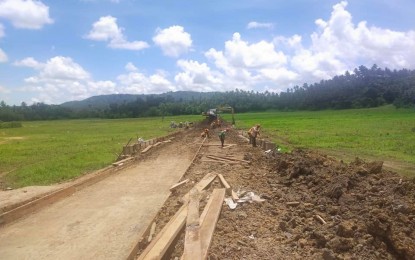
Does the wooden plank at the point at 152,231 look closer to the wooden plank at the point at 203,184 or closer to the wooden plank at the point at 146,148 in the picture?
the wooden plank at the point at 203,184

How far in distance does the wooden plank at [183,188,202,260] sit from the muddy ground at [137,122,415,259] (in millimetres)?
290

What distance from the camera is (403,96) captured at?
292ft

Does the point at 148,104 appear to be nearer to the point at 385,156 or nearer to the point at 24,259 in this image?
the point at 385,156

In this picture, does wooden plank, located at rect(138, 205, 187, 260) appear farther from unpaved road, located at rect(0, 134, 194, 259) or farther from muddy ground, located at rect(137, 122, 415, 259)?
unpaved road, located at rect(0, 134, 194, 259)

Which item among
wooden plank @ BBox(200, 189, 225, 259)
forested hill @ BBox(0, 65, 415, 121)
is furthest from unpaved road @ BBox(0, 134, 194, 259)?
forested hill @ BBox(0, 65, 415, 121)

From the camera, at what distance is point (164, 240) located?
251 inches

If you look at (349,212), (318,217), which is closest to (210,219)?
(318,217)

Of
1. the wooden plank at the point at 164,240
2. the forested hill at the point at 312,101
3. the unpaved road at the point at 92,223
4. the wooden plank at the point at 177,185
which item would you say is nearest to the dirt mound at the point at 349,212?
the wooden plank at the point at 164,240

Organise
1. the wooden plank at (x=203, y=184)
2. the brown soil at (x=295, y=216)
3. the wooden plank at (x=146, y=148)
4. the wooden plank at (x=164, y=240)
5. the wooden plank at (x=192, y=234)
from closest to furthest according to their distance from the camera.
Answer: the wooden plank at (x=192, y=234), the wooden plank at (x=164, y=240), the brown soil at (x=295, y=216), the wooden plank at (x=203, y=184), the wooden plank at (x=146, y=148)

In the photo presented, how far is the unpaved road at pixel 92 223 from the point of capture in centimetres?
700

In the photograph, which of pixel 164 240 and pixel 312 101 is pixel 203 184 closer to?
pixel 164 240

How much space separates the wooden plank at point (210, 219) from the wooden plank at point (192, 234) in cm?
10

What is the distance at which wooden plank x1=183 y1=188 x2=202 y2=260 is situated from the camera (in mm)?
5546

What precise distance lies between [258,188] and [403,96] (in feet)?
289
